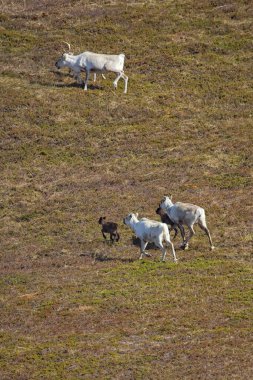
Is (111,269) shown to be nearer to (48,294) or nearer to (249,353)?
(48,294)

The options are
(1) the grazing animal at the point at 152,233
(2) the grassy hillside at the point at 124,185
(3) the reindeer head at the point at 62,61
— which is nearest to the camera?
(2) the grassy hillside at the point at 124,185

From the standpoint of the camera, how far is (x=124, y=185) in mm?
40094

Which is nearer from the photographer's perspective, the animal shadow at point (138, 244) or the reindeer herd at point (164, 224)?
the reindeer herd at point (164, 224)

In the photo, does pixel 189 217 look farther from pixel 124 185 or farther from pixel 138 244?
pixel 124 185

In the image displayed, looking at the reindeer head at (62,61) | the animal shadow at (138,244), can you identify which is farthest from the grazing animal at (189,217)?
the reindeer head at (62,61)

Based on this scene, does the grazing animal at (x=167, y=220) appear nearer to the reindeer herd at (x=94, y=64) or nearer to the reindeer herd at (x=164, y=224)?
the reindeer herd at (x=164, y=224)

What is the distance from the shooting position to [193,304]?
27.0m

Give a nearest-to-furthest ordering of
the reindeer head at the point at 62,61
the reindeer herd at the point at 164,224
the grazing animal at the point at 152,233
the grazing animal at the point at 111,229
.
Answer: the grazing animal at the point at 152,233
the reindeer herd at the point at 164,224
the grazing animal at the point at 111,229
the reindeer head at the point at 62,61

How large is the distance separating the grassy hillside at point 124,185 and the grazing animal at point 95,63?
0.95m

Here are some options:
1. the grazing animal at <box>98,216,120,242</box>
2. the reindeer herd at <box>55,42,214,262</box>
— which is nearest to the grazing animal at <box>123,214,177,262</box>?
the reindeer herd at <box>55,42,214,262</box>

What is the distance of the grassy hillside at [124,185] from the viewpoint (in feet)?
81.8

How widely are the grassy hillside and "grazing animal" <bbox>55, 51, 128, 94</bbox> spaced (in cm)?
95

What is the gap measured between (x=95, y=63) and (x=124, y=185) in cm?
1104

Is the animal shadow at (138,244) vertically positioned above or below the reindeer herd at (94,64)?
below
